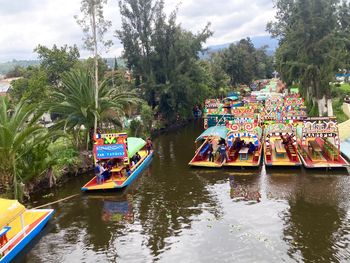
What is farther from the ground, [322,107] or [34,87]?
[34,87]

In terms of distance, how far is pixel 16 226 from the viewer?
601 inches

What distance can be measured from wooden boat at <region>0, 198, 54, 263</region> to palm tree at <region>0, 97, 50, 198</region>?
2142 millimetres

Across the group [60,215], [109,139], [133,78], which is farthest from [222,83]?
[60,215]

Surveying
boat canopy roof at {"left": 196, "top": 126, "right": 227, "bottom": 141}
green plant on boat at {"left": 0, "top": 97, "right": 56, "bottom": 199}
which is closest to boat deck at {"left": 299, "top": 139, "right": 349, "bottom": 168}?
boat canopy roof at {"left": 196, "top": 126, "right": 227, "bottom": 141}

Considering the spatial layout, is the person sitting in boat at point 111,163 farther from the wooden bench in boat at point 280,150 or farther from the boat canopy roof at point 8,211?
the wooden bench in boat at point 280,150

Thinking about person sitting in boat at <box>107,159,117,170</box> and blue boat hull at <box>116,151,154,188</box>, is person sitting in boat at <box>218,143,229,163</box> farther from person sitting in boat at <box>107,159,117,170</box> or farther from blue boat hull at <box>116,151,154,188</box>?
person sitting in boat at <box>107,159,117,170</box>

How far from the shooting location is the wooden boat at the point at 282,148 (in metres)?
23.5

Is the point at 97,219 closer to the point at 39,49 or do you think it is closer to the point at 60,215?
the point at 60,215

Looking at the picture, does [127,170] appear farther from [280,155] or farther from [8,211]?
[8,211]

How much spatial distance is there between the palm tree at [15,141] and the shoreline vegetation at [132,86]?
5 centimetres

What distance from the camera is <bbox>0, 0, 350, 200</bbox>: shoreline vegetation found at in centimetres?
2002

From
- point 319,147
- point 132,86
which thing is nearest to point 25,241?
point 319,147

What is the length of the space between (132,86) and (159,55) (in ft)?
18.1

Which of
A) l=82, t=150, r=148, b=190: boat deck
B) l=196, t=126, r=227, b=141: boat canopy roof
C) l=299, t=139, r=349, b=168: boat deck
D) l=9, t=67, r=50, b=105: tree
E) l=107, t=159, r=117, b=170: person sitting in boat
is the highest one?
l=9, t=67, r=50, b=105: tree
